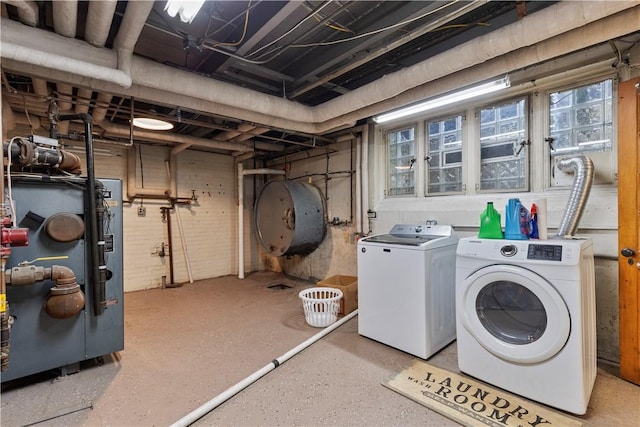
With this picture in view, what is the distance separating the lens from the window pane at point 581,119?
89.5 inches

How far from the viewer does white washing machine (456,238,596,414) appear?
1.65 metres

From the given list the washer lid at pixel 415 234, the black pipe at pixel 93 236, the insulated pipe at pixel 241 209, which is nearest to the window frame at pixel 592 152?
the washer lid at pixel 415 234

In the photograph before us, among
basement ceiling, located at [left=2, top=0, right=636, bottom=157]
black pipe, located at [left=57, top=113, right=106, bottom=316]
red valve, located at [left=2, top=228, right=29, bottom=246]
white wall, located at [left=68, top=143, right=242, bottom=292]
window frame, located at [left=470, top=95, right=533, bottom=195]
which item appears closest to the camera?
red valve, located at [left=2, top=228, right=29, bottom=246]

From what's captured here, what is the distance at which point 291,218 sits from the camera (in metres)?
4.34

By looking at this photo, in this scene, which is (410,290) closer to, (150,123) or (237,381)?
(237,381)

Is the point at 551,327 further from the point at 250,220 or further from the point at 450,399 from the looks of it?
the point at 250,220

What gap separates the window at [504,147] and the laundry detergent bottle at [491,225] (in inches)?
32.3

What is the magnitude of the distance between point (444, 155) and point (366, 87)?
122 centimetres

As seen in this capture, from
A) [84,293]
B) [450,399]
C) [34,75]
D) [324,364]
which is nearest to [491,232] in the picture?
[450,399]

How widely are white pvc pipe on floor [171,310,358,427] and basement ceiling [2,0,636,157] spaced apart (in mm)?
2108

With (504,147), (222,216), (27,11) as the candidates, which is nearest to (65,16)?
(27,11)

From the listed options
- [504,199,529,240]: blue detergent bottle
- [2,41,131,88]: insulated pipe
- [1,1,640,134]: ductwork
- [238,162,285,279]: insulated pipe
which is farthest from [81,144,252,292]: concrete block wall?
[504,199,529,240]: blue detergent bottle

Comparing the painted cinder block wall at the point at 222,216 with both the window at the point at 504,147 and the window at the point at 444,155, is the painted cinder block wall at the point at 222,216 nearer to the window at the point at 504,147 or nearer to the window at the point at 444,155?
the window at the point at 444,155

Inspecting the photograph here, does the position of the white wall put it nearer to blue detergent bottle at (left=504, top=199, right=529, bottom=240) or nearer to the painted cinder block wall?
the painted cinder block wall
